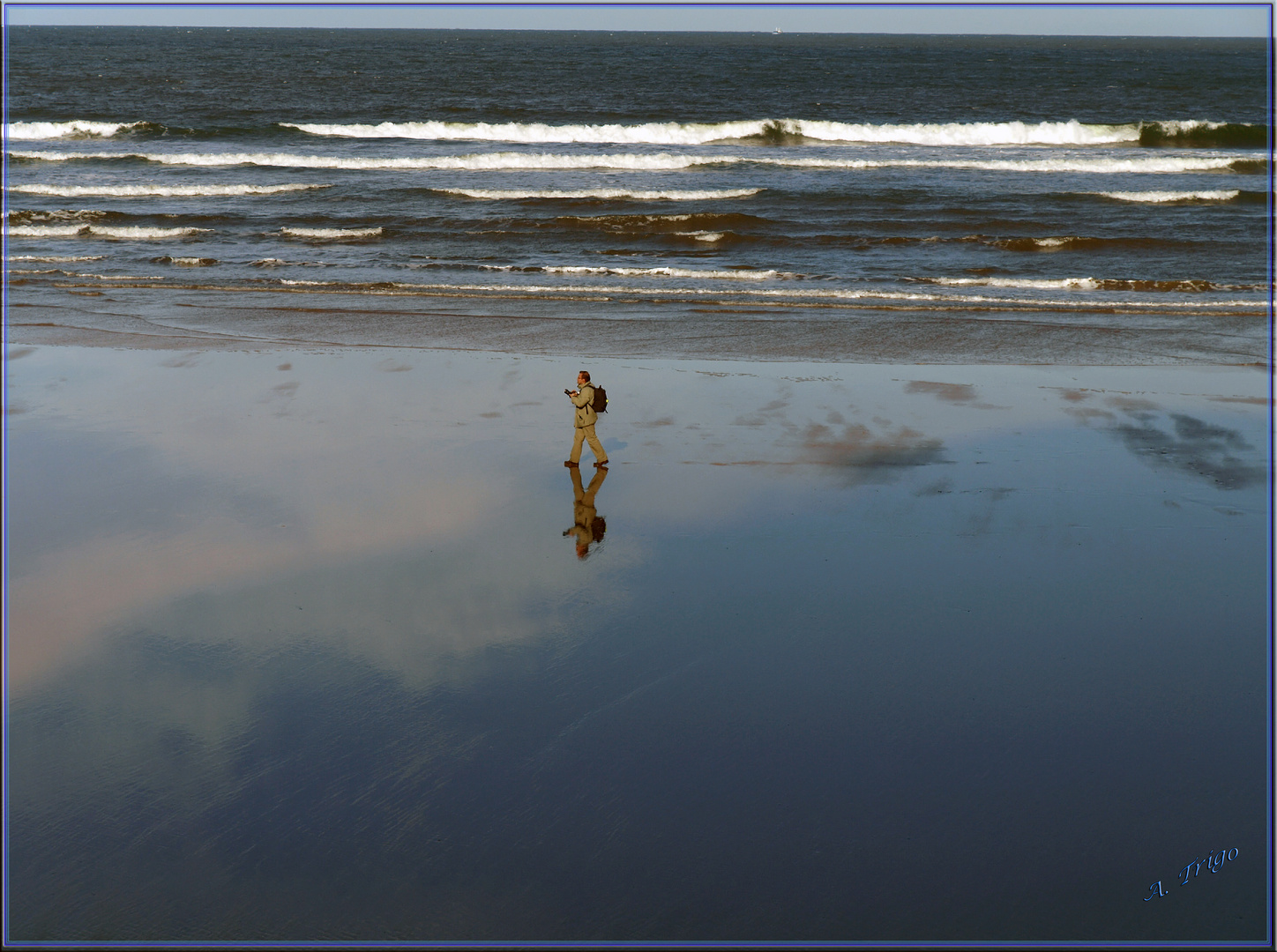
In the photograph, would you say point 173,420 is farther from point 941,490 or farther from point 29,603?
point 941,490

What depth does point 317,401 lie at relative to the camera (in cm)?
1310

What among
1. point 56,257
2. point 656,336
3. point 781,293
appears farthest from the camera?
point 56,257

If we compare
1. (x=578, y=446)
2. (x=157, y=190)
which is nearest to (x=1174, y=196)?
(x=578, y=446)

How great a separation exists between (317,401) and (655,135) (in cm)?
3433

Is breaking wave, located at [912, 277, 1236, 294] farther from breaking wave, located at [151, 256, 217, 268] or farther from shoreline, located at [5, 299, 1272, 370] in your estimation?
breaking wave, located at [151, 256, 217, 268]

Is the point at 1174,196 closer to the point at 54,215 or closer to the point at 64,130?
A: the point at 54,215

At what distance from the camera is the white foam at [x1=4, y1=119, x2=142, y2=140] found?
43.4 metres

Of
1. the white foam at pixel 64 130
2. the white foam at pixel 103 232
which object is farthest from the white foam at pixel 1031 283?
the white foam at pixel 64 130

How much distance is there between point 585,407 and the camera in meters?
10.5

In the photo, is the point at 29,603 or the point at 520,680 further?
the point at 29,603

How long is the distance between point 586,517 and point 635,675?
2.67 m

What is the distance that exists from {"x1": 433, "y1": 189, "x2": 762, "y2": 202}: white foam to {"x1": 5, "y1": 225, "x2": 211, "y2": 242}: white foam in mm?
7459

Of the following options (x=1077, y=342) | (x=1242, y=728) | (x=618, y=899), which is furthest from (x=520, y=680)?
(x=1077, y=342)

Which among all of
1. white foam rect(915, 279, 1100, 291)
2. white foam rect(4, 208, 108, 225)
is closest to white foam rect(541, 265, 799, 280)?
white foam rect(915, 279, 1100, 291)
